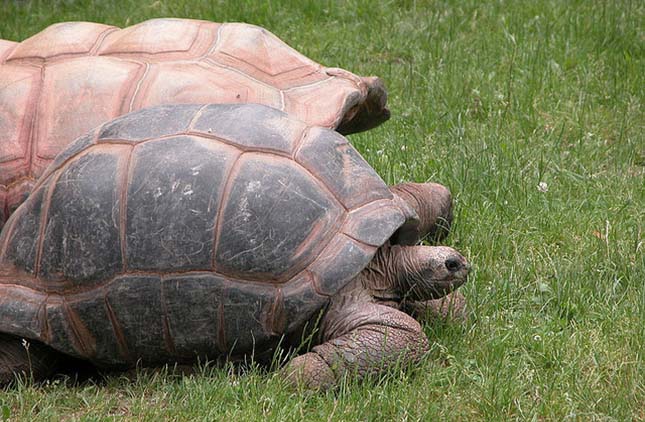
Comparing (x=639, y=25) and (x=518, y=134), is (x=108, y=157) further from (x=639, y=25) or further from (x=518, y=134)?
(x=639, y=25)

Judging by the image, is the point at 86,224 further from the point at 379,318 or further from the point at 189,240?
the point at 379,318

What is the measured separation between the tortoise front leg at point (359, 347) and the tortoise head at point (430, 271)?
180 millimetres

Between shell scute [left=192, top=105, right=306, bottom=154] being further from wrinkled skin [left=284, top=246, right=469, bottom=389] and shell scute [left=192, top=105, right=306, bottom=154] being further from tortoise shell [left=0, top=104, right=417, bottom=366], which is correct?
wrinkled skin [left=284, top=246, right=469, bottom=389]

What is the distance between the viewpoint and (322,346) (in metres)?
4.27

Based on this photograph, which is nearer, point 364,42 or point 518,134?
point 518,134

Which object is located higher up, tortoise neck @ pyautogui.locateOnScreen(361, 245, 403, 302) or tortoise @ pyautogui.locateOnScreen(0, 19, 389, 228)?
tortoise @ pyautogui.locateOnScreen(0, 19, 389, 228)

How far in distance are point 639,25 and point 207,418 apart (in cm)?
519

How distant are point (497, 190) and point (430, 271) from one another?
1.38m

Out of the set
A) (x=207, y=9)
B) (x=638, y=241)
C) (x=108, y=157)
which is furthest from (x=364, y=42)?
(x=108, y=157)

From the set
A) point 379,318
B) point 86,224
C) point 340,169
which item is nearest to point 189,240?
point 86,224

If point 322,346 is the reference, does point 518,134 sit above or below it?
below

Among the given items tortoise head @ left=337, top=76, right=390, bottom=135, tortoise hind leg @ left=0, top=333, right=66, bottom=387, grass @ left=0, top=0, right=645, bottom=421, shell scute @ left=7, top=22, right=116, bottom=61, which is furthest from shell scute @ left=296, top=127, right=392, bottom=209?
shell scute @ left=7, top=22, right=116, bottom=61

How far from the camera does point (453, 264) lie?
454 centimetres

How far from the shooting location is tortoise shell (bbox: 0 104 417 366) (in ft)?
13.9
